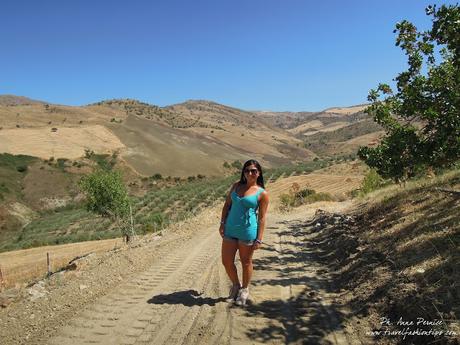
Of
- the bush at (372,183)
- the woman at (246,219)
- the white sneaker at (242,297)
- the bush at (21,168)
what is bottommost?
the white sneaker at (242,297)

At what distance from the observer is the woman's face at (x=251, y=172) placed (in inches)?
238

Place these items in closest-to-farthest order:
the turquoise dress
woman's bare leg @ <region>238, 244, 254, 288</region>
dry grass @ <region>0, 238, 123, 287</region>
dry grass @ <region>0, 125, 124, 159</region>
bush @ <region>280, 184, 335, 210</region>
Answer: the turquoise dress → woman's bare leg @ <region>238, 244, 254, 288</region> → dry grass @ <region>0, 238, 123, 287</region> → bush @ <region>280, 184, 335, 210</region> → dry grass @ <region>0, 125, 124, 159</region>

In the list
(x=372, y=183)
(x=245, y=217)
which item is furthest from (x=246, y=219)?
(x=372, y=183)

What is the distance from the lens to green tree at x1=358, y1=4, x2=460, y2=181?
8305 mm

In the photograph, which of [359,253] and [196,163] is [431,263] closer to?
[359,253]

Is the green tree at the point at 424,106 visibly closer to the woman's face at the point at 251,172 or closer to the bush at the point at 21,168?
the woman's face at the point at 251,172

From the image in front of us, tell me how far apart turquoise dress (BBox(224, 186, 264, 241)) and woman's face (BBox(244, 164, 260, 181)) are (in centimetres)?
22

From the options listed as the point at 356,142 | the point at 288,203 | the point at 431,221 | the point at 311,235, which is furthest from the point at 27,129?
the point at 356,142

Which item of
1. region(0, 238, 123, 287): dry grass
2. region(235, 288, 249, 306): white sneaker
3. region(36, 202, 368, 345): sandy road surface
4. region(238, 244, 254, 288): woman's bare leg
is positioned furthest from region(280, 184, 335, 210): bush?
region(235, 288, 249, 306): white sneaker

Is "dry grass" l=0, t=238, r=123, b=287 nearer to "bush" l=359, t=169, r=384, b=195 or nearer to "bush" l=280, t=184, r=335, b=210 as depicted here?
"bush" l=280, t=184, r=335, b=210

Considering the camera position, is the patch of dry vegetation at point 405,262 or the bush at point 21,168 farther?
the bush at point 21,168

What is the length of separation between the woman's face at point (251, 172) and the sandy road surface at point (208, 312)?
6.13 ft

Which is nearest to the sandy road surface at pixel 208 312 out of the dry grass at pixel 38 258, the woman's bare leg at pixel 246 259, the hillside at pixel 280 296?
the hillside at pixel 280 296

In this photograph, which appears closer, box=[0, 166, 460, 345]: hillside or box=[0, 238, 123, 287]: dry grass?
box=[0, 166, 460, 345]: hillside
